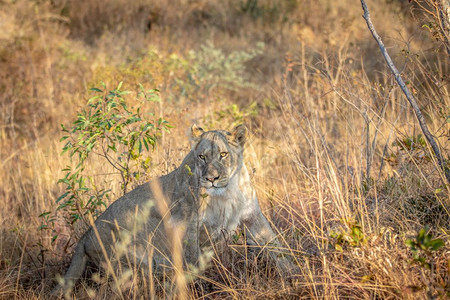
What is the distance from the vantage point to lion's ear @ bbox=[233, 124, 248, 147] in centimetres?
511

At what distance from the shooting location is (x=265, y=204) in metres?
6.32

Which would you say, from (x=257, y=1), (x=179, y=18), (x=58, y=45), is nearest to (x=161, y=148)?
(x=58, y=45)

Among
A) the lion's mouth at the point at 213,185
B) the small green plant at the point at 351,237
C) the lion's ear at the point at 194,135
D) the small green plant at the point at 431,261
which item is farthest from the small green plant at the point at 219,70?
the small green plant at the point at 431,261

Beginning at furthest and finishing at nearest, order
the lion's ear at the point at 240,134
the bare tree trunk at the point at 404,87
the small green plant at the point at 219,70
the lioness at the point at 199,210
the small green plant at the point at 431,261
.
Result: 1. the small green plant at the point at 219,70
2. the lion's ear at the point at 240,134
3. the lioness at the point at 199,210
4. the bare tree trunk at the point at 404,87
5. the small green plant at the point at 431,261

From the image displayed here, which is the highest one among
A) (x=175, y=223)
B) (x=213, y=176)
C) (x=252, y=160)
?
(x=213, y=176)

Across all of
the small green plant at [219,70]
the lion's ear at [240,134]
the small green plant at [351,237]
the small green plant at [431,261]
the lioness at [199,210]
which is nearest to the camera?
the small green plant at [431,261]

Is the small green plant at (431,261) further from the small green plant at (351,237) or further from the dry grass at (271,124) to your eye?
the small green plant at (351,237)

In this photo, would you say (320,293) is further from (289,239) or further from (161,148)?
(161,148)

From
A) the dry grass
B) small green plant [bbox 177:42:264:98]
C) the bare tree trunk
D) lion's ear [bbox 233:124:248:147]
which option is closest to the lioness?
lion's ear [bbox 233:124:248:147]

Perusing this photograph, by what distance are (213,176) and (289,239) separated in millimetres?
1014

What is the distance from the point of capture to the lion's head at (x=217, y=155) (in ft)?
15.6

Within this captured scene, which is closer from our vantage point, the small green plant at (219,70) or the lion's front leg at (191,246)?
the lion's front leg at (191,246)

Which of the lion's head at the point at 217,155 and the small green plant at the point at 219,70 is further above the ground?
the lion's head at the point at 217,155

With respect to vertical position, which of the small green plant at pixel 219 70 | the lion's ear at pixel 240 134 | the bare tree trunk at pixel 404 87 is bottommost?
the small green plant at pixel 219 70
